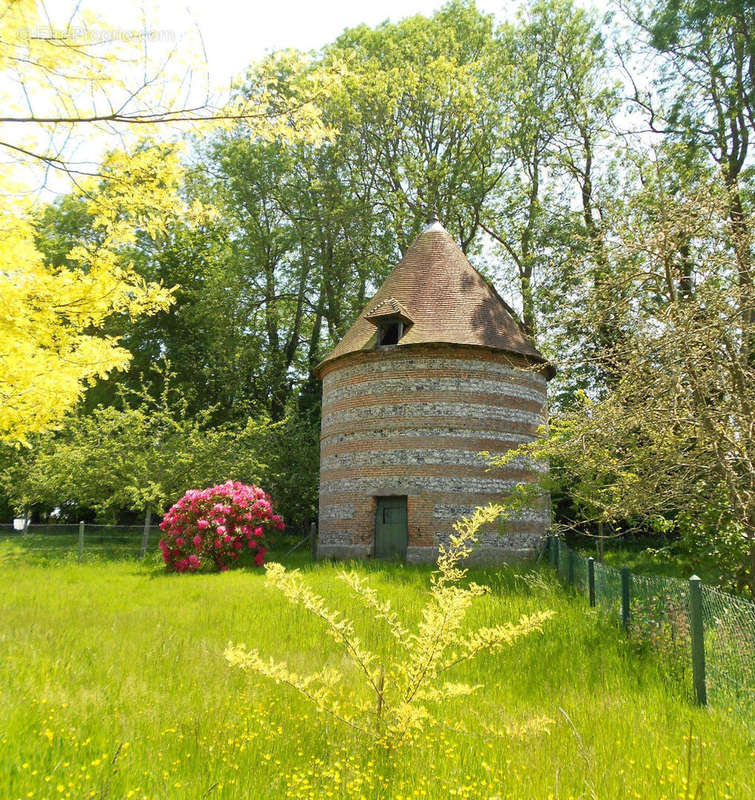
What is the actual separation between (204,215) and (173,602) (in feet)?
24.3

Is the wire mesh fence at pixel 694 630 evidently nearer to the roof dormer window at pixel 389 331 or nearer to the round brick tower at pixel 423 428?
the round brick tower at pixel 423 428

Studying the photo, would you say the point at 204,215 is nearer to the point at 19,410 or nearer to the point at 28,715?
the point at 19,410

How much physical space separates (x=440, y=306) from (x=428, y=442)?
4.40 m

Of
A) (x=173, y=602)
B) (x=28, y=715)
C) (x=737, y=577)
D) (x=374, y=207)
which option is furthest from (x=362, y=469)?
(x=374, y=207)

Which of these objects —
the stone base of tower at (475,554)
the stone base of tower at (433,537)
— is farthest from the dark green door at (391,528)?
the stone base of tower at (475,554)

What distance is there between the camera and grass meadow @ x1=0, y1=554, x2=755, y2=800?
387cm

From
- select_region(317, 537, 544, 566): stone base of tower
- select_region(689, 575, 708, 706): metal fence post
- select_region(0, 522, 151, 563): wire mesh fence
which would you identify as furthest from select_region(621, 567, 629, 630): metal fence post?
select_region(0, 522, 151, 563): wire mesh fence

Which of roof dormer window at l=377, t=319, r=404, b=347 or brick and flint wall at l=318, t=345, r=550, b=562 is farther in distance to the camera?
roof dormer window at l=377, t=319, r=404, b=347

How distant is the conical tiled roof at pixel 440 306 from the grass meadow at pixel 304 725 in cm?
968

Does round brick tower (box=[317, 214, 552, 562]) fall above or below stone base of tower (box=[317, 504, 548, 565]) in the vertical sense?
above

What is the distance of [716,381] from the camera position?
22.4ft

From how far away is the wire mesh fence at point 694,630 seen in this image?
5363 millimetres

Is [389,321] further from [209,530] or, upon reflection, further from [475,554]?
[209,530]

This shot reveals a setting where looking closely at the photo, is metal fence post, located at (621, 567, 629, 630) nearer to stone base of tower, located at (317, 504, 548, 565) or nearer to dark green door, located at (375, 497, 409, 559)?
stone base of tower, located at (317, 504, 548, 565)
